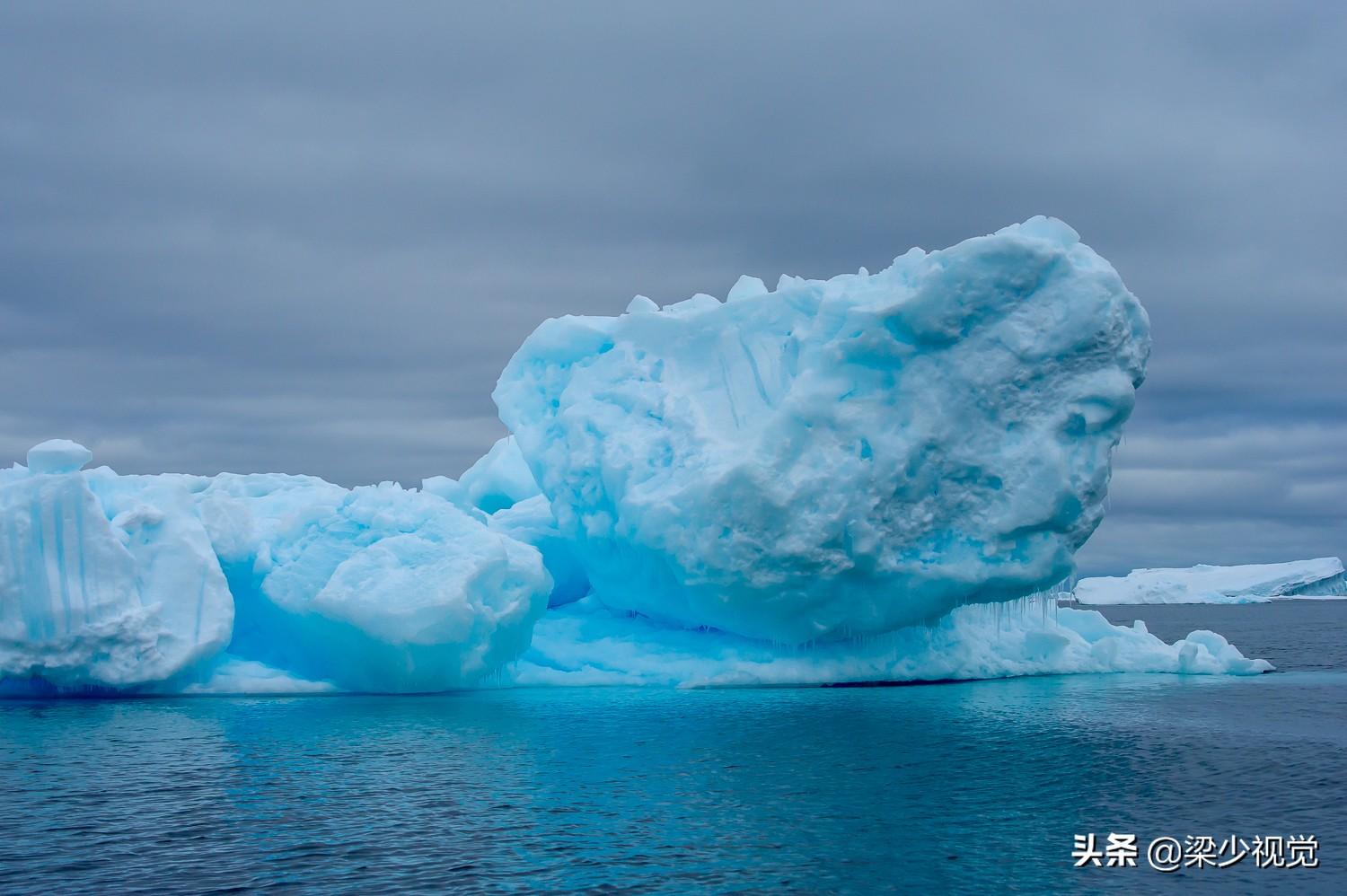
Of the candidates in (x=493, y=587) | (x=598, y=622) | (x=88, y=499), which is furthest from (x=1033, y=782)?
(x=88, y=499)

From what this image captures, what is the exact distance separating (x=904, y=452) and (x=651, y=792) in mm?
10218

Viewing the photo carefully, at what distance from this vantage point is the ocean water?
36.1ft

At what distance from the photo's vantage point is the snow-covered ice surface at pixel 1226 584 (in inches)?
3568

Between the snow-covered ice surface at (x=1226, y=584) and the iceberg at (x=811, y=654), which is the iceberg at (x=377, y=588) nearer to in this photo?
the iceberg at (x=811, y=654)

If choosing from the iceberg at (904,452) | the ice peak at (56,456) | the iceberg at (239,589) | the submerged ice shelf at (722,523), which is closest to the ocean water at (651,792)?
the iceberg at (239,589)

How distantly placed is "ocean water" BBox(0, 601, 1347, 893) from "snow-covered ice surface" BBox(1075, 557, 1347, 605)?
73.9 meters

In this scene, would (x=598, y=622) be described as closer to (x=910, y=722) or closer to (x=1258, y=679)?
(x=910, y=722)

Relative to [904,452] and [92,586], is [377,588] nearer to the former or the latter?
[92,586]

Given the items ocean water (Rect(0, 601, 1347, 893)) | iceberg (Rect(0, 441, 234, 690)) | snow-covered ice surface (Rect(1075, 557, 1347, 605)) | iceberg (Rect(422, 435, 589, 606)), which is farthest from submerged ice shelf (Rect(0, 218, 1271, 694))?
snow-covered ice surface (Rect(1075, 557, 1347, 605))

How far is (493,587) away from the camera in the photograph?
2297cm

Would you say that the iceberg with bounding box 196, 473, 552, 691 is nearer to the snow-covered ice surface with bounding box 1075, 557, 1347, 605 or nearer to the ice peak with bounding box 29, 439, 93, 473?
the ice peak with bounding box 29, 439, 93, 473

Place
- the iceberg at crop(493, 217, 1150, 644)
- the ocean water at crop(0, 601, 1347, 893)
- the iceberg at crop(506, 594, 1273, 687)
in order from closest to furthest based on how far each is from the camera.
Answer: the ocean water at crop(0, 601, 1347, 893)
the iceberg at crop(493, 217, 1150, 644)
the iceberg at crop(506, 594, 1273, 687)

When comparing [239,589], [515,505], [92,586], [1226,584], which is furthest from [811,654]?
[1226,584]

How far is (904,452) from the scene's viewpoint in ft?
75.0
